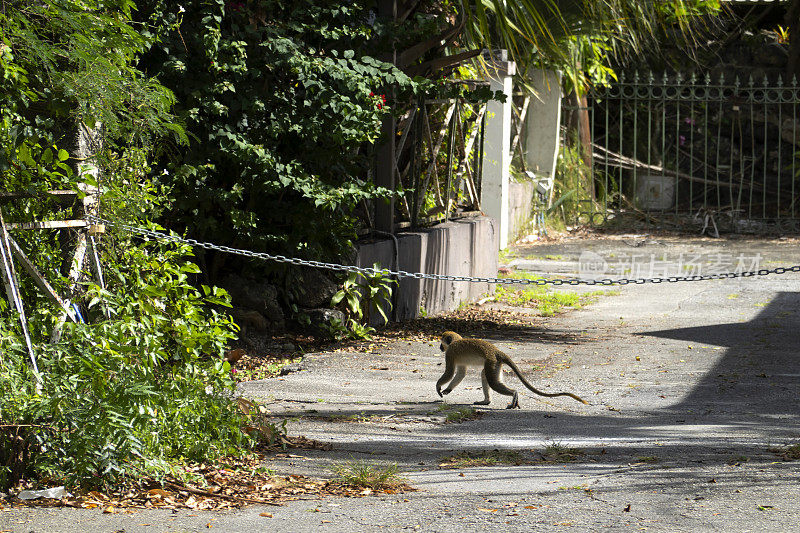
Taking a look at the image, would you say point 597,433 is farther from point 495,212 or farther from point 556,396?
point 495,212

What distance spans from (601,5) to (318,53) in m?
3.31

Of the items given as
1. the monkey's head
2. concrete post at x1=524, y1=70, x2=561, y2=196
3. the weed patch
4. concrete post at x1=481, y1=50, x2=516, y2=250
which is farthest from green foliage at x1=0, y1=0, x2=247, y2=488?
concrete post at x1=524, y1=70, x2=561, y2=196

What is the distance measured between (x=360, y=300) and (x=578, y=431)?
3.68 meters

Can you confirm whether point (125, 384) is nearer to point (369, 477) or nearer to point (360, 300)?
point (369, 477)

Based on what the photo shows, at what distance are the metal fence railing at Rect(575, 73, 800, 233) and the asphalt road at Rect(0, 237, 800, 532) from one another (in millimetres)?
9374

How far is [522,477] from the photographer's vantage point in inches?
195

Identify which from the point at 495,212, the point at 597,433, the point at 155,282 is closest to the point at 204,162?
the point at 155,282

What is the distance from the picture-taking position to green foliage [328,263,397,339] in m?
9.27

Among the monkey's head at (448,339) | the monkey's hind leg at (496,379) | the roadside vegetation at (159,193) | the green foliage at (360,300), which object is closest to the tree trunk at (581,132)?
the green foliage at (360,300)

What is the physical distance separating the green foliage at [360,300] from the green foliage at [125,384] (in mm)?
3405

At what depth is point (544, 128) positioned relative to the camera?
1959 cm

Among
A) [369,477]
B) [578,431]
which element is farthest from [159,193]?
[369,477]

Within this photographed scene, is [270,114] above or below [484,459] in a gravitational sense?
above

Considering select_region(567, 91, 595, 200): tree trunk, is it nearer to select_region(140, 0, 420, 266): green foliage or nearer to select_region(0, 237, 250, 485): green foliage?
select_region(140, 0, 420, 266): green foliage
